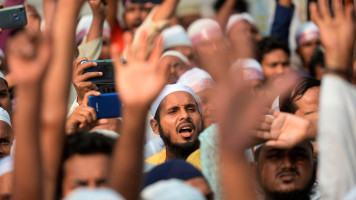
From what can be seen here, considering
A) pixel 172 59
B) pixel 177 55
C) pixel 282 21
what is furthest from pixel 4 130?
pixel 282 21

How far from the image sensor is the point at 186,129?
613cm

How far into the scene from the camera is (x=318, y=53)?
8.76 m

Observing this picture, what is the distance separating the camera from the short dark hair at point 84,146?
3.93 meters

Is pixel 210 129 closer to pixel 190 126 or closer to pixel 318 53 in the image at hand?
pixel 190 126

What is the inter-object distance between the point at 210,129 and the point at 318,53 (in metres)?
4.11

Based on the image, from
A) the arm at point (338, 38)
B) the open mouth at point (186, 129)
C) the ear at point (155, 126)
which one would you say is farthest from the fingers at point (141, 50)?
the ear at point (155, 126)

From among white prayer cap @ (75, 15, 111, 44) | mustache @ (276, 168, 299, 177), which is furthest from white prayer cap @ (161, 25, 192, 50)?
mustache @ (276, 168, 299, 177)

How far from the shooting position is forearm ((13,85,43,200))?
10.2 ft

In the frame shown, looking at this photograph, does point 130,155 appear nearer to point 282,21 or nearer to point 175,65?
point 175,65

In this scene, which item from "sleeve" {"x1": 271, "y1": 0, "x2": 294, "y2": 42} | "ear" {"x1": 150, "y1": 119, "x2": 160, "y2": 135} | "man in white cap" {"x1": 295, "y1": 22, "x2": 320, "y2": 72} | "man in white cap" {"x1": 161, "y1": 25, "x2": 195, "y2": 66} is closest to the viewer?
"ear" {"x1": 150, "y1": 119, "x2": 160, "y2": 135}

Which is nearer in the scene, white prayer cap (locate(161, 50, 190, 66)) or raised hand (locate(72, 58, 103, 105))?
raised hand (locate(72, 58, 103, 105))

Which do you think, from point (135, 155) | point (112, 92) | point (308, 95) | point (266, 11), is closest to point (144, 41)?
point (135, 155)

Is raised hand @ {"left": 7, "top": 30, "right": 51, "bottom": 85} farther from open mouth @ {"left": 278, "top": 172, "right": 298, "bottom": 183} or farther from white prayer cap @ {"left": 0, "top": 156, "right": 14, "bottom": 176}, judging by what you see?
open mouth @ {"left": 278, "top": 172, "right": 298, "bottom": 183}

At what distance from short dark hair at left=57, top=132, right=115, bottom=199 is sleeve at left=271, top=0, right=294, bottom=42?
4730mm
